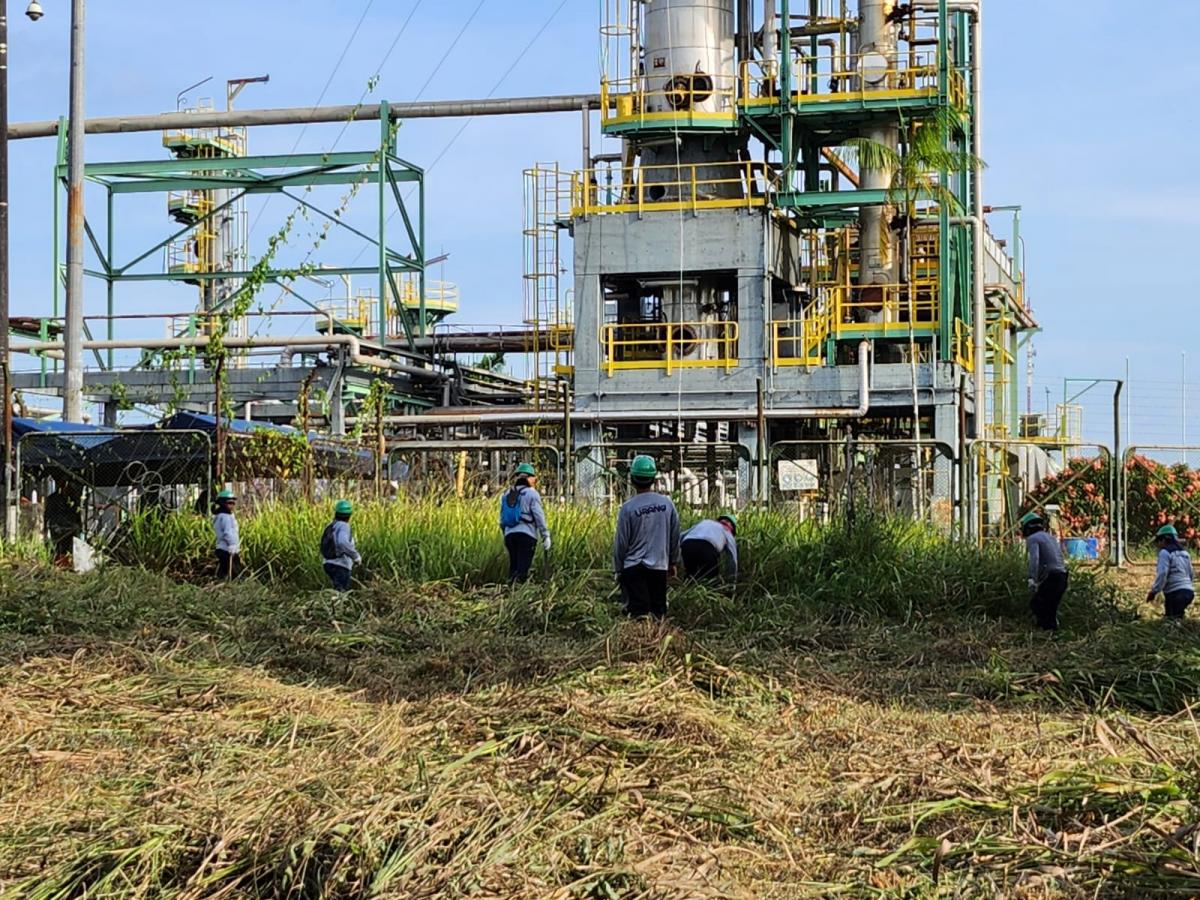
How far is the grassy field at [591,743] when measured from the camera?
212 inches

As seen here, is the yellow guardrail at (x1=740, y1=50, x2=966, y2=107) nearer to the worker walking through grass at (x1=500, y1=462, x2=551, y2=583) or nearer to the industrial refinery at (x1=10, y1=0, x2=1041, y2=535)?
the industrial refinery at (x1=10, y1=0, x2=1041, y2=535)

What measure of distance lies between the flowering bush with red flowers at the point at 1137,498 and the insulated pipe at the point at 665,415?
3423 millimetres

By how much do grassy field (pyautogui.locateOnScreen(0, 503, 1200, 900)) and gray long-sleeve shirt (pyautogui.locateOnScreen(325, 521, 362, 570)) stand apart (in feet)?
3.15

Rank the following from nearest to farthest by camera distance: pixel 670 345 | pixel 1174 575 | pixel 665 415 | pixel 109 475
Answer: pixel 1174 575
pixel 109 475
pixel 665 415
pixel 670 345

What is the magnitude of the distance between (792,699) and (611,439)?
66.4 feet

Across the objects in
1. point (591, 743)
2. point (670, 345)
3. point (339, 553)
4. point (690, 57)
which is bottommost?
point (591, 743)

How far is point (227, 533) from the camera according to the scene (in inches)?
643

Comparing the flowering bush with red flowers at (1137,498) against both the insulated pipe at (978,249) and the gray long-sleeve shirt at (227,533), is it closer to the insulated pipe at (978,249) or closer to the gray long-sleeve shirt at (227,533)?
the insulated pipe at (978,249)

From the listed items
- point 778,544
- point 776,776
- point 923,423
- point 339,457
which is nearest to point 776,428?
point 923,423

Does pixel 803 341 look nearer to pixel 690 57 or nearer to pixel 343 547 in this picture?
pixel 690 57

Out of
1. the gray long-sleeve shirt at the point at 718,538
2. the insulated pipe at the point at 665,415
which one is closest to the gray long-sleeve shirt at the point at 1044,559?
the gray long-sleeve shirt at the point at 718,538

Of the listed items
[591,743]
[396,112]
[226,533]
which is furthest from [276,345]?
[591,743]

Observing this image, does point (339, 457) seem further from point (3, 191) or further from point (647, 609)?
point (647, 609)

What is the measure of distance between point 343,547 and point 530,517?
1.88m
